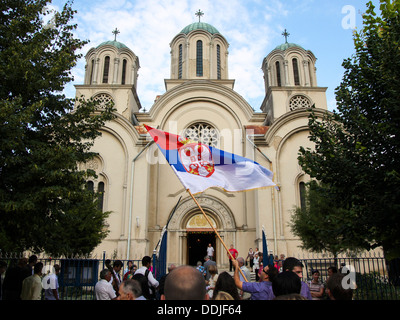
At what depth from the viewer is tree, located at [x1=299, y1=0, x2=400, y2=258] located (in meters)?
7.19

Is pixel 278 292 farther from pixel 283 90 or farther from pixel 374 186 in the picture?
pixel 283 90

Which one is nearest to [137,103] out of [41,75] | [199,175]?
[41,75]

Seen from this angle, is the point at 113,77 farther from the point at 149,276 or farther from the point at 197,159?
the point at 149,276

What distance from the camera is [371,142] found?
7656mm

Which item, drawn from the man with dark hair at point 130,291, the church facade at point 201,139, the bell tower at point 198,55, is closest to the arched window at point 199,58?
the bell tower at point 198,55

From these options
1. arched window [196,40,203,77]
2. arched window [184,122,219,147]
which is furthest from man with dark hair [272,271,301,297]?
arched window [196,40,203,77]

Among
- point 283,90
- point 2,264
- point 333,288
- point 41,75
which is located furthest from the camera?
point 283,90

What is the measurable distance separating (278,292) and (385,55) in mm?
6540

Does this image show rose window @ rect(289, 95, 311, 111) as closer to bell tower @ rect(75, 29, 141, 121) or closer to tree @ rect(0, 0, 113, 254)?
bell tower @ rect(75, 29, 141, 121)

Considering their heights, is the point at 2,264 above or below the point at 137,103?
below

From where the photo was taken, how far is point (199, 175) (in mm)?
7867

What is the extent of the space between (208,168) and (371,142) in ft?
13.0

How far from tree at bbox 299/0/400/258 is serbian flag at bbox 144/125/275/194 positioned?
184 centimetres
